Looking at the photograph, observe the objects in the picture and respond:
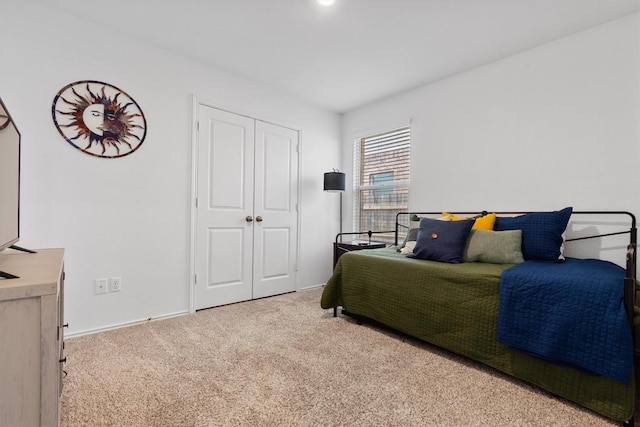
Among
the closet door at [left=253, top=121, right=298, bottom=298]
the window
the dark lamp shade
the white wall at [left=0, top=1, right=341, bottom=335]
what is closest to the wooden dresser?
the white wall at [left=0, top=1, right=341, bottom=335]

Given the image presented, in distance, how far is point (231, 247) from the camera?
3107mm

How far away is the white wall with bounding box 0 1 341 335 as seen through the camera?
6.82 ft

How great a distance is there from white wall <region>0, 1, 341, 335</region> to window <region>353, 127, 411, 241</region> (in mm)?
1552

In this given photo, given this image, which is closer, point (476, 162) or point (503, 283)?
point (503, 283)

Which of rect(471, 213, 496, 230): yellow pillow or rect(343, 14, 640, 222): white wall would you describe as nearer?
rect(343, 14, 640, 222): white wall

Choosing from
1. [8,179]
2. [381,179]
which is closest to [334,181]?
[381,179]

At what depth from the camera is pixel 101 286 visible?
7.75 feet

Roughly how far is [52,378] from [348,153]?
3.64 m

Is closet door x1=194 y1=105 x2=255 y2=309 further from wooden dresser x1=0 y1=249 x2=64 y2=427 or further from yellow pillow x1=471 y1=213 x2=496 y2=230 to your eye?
yellow pillow x1=471 y1=213 x2=496 y2=230

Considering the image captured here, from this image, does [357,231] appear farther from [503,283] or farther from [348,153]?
[503,283]

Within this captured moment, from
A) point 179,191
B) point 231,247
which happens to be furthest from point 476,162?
point 179,191

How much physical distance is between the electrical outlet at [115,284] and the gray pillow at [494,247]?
2.62 m

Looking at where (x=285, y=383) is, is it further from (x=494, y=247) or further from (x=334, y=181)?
(x=334, y=181)

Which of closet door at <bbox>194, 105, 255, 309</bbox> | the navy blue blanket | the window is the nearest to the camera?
the navy blue blanket
